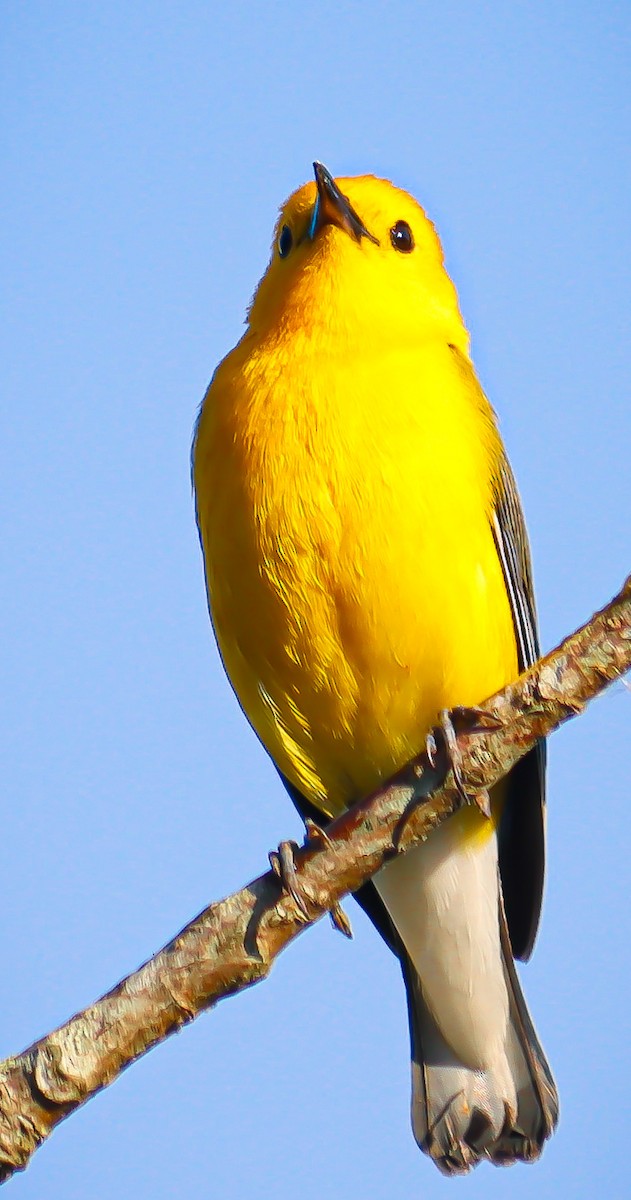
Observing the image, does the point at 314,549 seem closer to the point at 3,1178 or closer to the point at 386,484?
the point at 386,484

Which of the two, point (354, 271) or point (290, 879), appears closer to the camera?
point (290, 879)

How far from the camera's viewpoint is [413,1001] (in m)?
6.18

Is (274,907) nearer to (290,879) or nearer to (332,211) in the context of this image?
(290,879)

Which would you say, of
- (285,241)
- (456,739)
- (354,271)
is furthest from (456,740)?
(285,241)

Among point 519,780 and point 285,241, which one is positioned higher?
point 285,241

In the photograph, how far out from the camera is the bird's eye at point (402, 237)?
5.83m

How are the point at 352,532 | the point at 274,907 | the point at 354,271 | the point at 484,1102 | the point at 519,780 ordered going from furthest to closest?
the point at 484,1102, the point at 519,780, the point at 354,271, the point at 352,532, the point at 274,907

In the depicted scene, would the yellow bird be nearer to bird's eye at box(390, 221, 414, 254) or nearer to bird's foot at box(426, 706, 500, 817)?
bird's eye at box(390, 221, 414, 254)

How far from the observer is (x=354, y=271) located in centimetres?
547

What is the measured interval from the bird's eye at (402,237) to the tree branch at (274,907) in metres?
2.46

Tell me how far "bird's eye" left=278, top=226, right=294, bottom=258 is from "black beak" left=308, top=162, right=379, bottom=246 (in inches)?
10.4

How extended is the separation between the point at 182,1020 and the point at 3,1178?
2.45ft

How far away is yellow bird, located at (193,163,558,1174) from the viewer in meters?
4.89

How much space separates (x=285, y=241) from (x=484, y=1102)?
4241 millimetres
